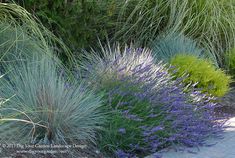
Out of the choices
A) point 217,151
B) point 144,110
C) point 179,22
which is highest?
point 179,22

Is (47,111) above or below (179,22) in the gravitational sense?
below

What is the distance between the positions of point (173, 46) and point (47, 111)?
11.3ft

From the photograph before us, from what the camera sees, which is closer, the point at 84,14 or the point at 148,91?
the point at 148,91

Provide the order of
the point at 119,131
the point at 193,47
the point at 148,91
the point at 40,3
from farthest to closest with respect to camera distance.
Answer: the point at 193,47 < the point at 40,3 < the point at 148,91 < the point at 119,131

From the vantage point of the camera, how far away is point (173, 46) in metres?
6.96

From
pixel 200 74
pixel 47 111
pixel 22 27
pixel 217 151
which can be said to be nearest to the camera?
pixel 47 111

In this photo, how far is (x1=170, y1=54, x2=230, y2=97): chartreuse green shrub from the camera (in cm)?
592

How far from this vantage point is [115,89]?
459 cm

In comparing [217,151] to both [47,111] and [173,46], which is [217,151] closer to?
[47,111]

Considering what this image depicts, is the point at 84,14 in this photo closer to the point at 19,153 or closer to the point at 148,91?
the point at 148,91

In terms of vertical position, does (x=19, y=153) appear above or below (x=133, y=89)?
below

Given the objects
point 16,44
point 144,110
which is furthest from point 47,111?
point 16,44

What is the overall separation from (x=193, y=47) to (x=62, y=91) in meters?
3.49

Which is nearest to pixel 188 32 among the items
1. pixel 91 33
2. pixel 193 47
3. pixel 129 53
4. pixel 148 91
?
pixel 193 47
